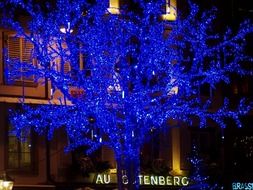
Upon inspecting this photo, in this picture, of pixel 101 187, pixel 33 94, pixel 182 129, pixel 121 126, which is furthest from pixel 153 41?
pixel 182 129

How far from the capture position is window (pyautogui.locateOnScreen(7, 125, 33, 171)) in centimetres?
2605

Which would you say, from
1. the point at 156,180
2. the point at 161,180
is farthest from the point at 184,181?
the point at 156,180

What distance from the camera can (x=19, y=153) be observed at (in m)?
26.4

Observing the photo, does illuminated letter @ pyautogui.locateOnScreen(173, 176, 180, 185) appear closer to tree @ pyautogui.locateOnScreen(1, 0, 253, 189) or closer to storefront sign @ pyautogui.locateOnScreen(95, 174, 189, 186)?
storefront sign @ pyautogui.locateOnScreen(95, 174, 189, 186)

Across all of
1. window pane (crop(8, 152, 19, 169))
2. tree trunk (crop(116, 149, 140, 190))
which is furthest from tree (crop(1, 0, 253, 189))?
window pane (crop(8, 152, 19, 169))

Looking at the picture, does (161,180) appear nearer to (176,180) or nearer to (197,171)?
(176,180)

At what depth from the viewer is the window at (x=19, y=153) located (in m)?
26.0

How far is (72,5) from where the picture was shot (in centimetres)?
2448

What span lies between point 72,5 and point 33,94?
3203 millimetres

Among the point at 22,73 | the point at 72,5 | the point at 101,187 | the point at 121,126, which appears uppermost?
the point at 72,5

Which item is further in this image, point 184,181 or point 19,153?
point 184,181

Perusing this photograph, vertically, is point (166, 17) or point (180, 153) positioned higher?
point (166, 17)

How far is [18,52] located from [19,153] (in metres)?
3.10

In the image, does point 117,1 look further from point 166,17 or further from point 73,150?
point 73,150
